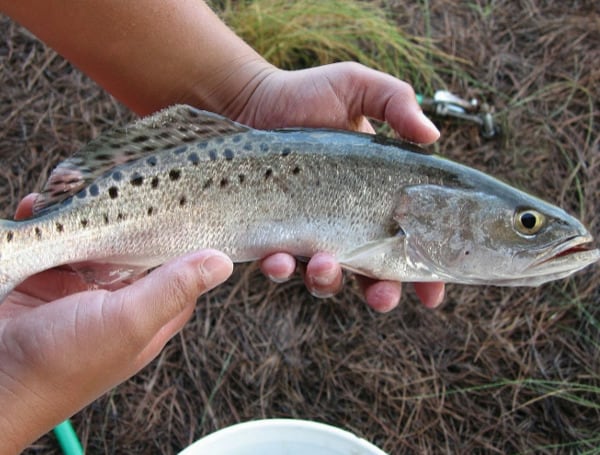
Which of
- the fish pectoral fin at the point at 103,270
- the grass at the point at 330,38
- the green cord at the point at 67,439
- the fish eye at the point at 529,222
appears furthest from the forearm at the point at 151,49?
the green cord at the point at 67,439

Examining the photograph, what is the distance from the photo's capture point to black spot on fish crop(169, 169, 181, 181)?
2570 mm

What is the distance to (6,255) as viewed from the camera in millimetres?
2436

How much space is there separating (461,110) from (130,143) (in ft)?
8.25

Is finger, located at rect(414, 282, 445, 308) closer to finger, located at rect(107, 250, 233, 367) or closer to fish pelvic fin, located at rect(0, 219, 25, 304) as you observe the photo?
finger, located at rect(107, 250, 233, 367)

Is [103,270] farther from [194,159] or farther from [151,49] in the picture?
[151,49]

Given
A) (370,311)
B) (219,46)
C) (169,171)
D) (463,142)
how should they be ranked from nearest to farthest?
(169,171) < (219,46) < (370,311) < (463,142)

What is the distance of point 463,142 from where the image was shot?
4.28 metres

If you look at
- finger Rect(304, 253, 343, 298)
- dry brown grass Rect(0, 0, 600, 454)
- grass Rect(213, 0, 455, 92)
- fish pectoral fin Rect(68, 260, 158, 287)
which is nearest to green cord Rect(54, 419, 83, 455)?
dry brown grass Rect(0, 0, 600, 454)

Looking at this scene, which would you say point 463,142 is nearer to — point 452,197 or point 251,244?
point 452,197

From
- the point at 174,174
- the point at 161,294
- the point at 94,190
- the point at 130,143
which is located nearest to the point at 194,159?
the point at 174,174

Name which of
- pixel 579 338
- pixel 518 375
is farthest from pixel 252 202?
pixel 579 338

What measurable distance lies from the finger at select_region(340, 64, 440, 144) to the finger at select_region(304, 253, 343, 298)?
2.27 ft

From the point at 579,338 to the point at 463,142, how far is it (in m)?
1.50

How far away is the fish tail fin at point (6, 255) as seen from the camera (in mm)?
2432
